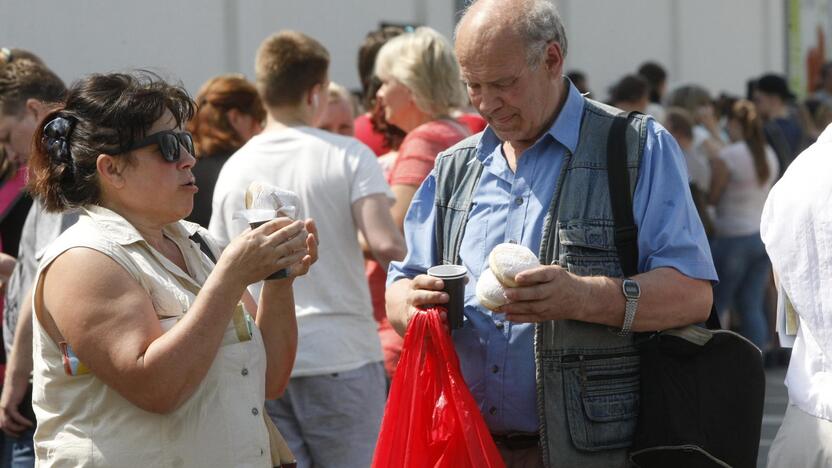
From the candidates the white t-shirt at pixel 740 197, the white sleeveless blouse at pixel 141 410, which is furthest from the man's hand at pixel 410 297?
the white t-shirt at pixel 740 197

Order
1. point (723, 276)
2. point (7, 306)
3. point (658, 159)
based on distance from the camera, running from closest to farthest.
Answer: point (658, 159)
point (7, 306)
point (723, 276)

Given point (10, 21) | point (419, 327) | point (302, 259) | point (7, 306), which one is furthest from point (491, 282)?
point (10, 21)

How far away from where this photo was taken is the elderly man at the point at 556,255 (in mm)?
2889

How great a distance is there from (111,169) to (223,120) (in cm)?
228

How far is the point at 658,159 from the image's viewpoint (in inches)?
116

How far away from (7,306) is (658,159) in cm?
247

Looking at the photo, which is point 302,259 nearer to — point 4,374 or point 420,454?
point 420,454

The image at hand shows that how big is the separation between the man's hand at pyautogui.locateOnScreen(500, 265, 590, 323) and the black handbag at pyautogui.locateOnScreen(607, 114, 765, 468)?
0.72 feet

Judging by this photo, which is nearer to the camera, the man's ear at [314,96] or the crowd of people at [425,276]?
the crowd of people at [425,276]

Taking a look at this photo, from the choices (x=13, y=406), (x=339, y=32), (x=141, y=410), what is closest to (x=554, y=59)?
(x=141, y=410)

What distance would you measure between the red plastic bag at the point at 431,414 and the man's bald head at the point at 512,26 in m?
0.67

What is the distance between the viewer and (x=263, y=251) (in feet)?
9.23

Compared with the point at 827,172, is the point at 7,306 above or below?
below

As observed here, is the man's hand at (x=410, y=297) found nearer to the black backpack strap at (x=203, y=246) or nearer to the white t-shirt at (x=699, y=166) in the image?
the black backpack strap at (x=203, y=246)
